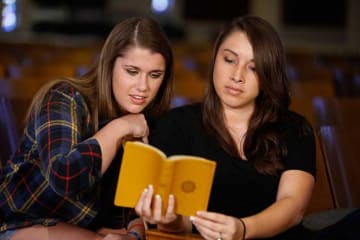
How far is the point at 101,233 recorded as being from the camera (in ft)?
7.66

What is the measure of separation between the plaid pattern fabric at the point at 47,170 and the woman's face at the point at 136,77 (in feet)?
0.47

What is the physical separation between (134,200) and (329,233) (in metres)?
0.54

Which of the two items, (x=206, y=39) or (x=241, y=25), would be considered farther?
(x=206, y=39)

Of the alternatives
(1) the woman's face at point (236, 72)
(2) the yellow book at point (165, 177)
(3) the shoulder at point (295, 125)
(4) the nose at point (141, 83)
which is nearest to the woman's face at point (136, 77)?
(4) the nose at point (141, 83)

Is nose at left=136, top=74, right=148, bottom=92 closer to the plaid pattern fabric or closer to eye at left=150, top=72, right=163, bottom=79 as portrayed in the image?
eye at left=150, top=72, right=163, bottom=79

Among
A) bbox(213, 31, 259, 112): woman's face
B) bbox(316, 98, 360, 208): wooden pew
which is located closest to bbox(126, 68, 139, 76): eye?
bbox(213, 31, 259, 112): woman's face

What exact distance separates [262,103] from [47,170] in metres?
0.78

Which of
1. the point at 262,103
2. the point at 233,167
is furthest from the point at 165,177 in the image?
the point at 262,103

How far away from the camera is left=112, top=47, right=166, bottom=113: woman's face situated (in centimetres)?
225

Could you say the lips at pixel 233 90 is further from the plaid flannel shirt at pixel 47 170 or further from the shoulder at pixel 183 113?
the plaid flannel shirt at pixel 47 170

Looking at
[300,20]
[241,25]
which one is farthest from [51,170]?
[300,20]

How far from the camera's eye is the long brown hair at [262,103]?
83.1 inches

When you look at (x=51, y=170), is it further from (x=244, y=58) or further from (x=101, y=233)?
(x=244, y=58)

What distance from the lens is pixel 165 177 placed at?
1625 millimetres
